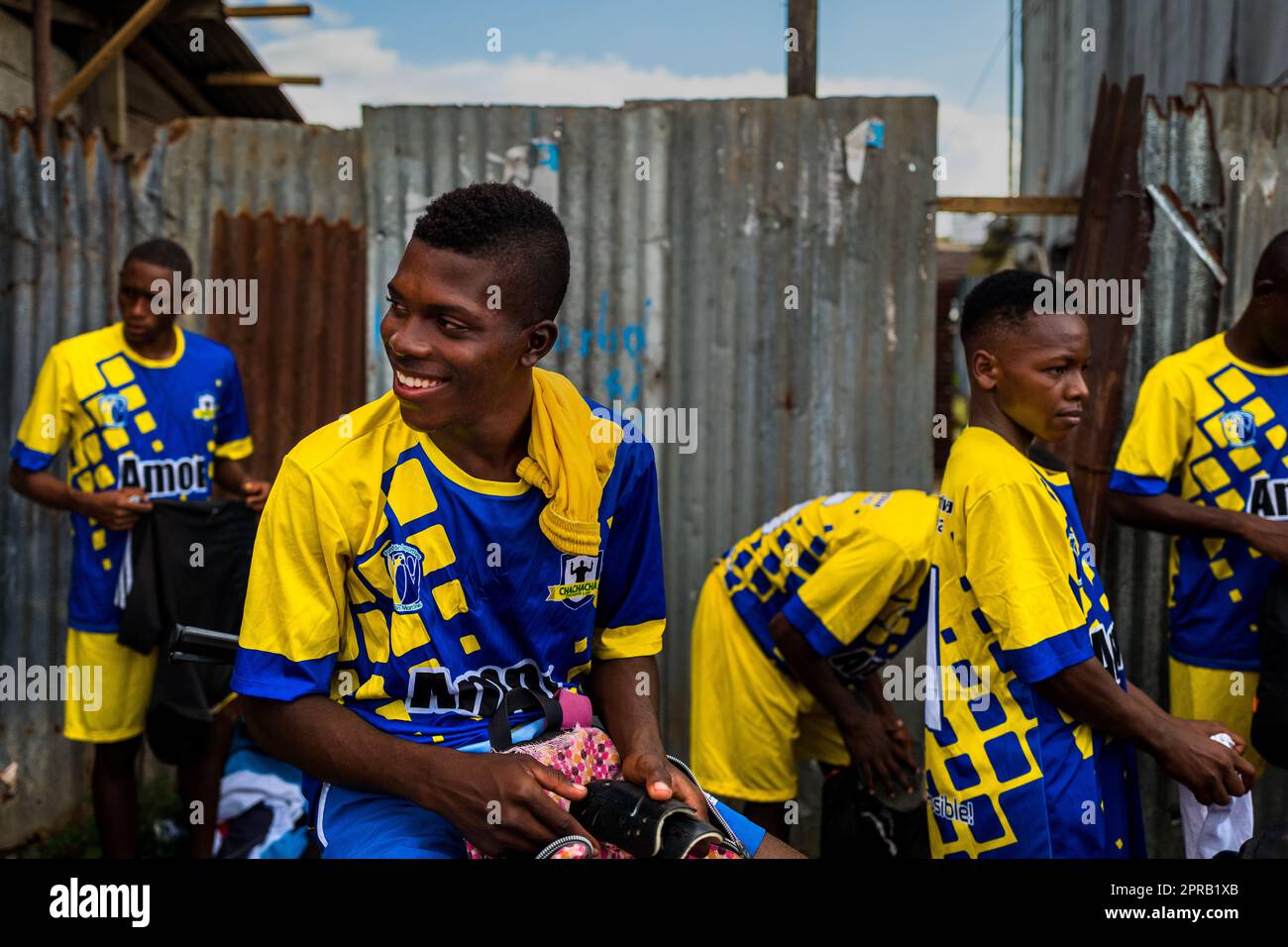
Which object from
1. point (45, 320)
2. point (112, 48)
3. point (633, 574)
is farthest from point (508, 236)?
point (112, 48)

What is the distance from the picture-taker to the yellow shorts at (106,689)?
13.8ft

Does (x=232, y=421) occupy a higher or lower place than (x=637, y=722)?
higher

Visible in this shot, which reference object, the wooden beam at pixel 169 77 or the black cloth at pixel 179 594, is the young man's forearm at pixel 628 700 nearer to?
the black cloth at pixel 179 594

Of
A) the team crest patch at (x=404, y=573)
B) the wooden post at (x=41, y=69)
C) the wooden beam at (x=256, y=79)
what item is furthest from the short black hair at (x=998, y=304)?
the wooden beam at (x=256, y=79)

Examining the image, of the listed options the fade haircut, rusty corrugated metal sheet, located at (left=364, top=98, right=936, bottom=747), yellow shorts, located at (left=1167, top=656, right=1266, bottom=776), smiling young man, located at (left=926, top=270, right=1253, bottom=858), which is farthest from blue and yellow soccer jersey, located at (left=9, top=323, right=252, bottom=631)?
the fade haircut

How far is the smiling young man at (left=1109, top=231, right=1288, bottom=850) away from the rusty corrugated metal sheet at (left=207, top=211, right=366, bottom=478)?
3269 mm

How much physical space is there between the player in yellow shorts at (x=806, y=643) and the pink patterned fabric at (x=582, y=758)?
1552 mm

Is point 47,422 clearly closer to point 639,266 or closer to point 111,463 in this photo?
point 111,463

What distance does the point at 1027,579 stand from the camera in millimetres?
2557

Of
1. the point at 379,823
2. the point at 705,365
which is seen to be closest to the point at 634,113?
the point at 705,365

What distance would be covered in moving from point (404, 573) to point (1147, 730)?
5.82 feet

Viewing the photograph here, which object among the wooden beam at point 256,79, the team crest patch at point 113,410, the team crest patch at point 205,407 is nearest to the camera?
the team crest patch at point 113,410

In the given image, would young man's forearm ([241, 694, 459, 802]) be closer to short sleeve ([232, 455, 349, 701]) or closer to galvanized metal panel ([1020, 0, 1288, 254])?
short sleeve ([232, 455, 349, 701])

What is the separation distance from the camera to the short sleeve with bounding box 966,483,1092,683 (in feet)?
8.34
